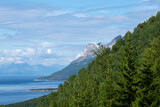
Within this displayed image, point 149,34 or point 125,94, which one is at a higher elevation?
point 149,34

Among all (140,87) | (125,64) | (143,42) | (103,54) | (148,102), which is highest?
(143,42)

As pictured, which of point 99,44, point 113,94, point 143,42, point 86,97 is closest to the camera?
point 113,94

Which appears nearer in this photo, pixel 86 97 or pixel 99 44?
pixel 86 97

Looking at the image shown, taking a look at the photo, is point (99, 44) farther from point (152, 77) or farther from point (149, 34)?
point (149, 34)

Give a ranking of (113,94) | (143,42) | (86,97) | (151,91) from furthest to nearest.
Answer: (143,42) → (86,97) → (113,94) → (151,91)

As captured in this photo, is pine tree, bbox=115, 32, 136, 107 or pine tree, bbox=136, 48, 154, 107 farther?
pine tree, bbox=115, 32, 136, 107

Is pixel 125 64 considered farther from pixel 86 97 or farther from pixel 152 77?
pixel 86 97

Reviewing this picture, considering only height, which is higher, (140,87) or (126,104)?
(140,87)

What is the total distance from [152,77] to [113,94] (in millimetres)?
5762

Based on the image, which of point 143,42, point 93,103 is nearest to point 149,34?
point 143,42

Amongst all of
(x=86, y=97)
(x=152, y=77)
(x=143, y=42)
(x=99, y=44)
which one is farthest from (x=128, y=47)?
(x=143, y=42)

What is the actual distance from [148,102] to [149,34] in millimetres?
130799

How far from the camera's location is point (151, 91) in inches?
1206

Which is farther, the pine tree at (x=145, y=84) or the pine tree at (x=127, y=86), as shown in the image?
the pine tree at (x=127, y=86)
